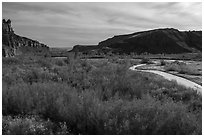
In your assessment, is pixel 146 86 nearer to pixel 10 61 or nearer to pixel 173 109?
pixel 173 109

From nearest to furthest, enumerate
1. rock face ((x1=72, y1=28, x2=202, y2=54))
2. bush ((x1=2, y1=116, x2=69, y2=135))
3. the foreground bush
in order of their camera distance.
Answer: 1. bush ((x1=2, y1=116, x2=69, y2=135))
2. the foreground bush
3. rock face ((x1=72, y1=28, x2=202, y2=54))

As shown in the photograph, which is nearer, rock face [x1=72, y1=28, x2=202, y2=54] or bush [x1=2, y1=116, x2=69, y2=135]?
bush [x1=2, y1=116, x2=69, y2=135]

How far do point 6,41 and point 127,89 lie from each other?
1635 inches

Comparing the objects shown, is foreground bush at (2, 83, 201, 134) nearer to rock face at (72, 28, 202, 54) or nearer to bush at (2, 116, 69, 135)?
bush at (2, 116, 69, 135)

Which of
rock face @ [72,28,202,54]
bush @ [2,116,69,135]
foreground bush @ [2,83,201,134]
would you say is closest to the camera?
bush @ [2,116,69,135]

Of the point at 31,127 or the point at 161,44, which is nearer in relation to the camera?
the point at 31,127

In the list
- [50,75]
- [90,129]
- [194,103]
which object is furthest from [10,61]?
[90,129]

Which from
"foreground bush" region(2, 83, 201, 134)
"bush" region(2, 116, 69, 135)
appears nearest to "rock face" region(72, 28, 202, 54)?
"foreground bush" region(2, 83, 201, 134)

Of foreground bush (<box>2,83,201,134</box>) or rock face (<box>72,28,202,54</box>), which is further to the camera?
rock face (<box>72,28,202,54</box>)

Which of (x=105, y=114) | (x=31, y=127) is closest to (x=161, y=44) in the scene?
(x=105, y=114)

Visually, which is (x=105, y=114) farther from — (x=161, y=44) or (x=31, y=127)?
(x=161, y=44)

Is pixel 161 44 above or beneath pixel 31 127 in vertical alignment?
above

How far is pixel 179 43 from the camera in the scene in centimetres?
9906

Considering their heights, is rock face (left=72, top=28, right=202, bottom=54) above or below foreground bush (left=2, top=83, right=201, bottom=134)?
above
